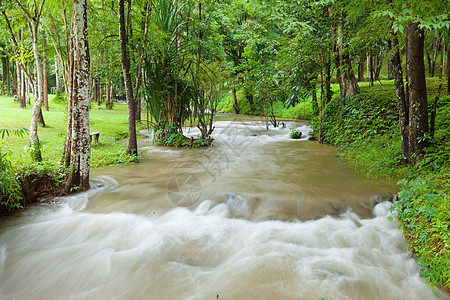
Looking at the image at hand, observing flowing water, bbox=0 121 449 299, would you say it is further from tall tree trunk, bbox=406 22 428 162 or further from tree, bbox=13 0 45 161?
tree, bbox=13 0 45 161

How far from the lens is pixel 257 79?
42.9 feet

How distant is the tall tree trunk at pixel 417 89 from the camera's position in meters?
5.27

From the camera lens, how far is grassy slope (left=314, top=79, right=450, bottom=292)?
3127mm

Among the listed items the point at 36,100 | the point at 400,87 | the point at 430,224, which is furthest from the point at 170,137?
the point at 430,224

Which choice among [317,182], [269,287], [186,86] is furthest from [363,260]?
[186,86]


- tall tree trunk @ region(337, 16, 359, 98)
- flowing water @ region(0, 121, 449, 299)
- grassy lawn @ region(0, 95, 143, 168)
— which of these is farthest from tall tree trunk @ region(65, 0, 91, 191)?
tall tree trunk @ region(337, 16, 359, 98)

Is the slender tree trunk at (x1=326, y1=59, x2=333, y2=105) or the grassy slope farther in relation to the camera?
the slender tree trunk at (x1=326, y1=59, x2=333, y2=105)

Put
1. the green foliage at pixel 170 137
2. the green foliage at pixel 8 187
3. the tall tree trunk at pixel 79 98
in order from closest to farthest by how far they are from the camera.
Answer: the green foliage at pixel 8 187, the tall tree trunk at pixel 79 98, the green foliage at pixel 170 137

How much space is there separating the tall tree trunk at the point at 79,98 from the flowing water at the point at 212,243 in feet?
1.77

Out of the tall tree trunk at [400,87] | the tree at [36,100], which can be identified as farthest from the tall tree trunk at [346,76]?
the tree at [36,100]

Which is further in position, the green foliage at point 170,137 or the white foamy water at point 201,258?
the green foliage at point 170,137

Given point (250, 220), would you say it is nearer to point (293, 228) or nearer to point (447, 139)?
point (293, 228)

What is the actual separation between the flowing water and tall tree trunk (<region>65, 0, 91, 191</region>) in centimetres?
54

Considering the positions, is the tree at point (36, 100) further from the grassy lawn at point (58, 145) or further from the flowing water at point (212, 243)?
the flowing water at point (212, 243)
